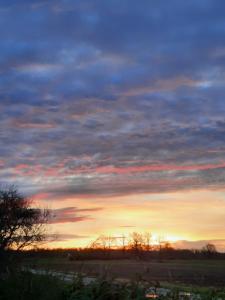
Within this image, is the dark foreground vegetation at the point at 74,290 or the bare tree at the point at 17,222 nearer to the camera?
the dark foreground vegetation at the point at 74,290

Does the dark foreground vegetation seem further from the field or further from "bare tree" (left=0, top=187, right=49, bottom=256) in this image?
"bare tree" (left=0, top=187, right=49, bottom=256)

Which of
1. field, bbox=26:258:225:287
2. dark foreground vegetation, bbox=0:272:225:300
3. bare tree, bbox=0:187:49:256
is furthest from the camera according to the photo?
bare tree, bbox=0:187:49:256

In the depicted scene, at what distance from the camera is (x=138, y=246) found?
310 feet

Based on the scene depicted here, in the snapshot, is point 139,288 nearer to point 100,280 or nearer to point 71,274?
point 100,280

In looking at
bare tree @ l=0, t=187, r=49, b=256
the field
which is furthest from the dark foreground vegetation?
bare tree @ l=0, t=187, r=49, b=256

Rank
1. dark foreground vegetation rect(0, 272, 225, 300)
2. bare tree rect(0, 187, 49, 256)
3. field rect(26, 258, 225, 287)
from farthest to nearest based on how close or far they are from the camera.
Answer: bare tree rect(0, 187, 49, 256), field rect(26, 258, 225, 287), dark foreground vegetation rect(0, 272, 225, 300)

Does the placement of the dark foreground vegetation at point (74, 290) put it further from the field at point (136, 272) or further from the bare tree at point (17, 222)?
the bare tree at point (17, 222)

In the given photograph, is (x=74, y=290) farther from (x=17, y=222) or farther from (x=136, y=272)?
(x=17, y=222)

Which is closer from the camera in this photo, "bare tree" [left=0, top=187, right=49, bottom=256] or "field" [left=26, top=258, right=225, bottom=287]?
"field" [left=26, top=258, right=225, bottom=287]

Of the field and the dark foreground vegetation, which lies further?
the field

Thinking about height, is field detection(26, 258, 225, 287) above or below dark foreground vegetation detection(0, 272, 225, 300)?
above

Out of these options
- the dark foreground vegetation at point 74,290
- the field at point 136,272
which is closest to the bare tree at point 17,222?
the field at point 136,272

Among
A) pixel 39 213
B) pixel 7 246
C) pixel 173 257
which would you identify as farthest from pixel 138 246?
pixel 7 246

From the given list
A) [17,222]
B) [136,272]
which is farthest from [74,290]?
[17,222]
